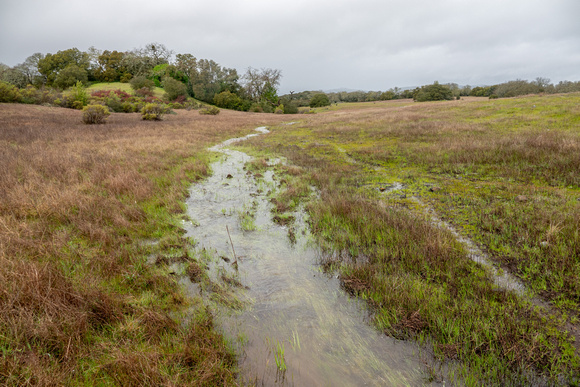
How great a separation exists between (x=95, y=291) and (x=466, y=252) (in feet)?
19.8

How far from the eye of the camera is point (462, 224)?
5.66 meters

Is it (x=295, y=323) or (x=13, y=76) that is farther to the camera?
(x=13, y=76)

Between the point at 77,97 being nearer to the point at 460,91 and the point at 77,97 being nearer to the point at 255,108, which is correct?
the point at 255,108

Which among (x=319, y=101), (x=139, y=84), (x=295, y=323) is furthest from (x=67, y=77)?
(x=295, y=323)

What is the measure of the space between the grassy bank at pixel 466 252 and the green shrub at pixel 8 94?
1949 inches

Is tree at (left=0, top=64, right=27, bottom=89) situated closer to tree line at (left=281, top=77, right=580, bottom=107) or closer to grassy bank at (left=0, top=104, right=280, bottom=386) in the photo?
grassy bank at (left=0, top=104, right=280, bottom=386)

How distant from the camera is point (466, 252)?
14.7ft

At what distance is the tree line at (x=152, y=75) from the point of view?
58.2m

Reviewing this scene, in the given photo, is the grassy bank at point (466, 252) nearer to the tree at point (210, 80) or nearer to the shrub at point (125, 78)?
the tree at point (210, 80)

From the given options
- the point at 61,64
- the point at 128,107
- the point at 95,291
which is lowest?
the point at 95,291

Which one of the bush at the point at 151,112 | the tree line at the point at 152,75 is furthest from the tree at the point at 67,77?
the bush at the point at 151,112

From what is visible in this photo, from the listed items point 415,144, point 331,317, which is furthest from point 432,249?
point 415,144

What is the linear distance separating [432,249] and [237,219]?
4867 millimetres

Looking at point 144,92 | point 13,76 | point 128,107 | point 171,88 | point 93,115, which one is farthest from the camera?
point 171,88
